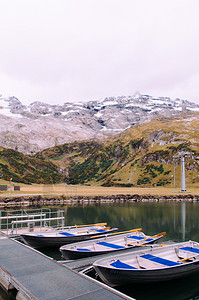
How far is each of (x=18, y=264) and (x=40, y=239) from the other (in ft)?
35.3

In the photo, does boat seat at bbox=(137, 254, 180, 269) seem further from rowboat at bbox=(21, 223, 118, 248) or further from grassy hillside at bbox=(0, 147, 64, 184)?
grassy hillside at bbox=(0, 147, 64, 184)

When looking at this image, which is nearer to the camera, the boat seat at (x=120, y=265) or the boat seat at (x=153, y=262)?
the boat seat at (x=120, y=265)

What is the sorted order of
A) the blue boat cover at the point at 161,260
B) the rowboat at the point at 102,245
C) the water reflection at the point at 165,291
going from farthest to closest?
1. the rowboat at the point at 102,245
2. the blue boat cover at the point at 161,260
3. the water reflection at the point at 165,291

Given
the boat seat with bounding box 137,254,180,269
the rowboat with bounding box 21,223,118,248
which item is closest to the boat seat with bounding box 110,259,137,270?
the boat seat with bounding box 137,254,180,269

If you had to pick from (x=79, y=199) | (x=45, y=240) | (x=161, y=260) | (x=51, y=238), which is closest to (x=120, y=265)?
(x=161, y=260)

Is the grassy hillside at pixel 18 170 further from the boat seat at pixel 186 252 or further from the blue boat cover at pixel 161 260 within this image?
the blue boat cover at pixel 161 260

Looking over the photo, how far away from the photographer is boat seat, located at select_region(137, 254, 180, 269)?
71.1 feet

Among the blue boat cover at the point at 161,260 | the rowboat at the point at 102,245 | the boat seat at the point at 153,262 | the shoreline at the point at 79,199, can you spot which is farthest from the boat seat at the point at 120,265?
the shoreline at the point at 79,199

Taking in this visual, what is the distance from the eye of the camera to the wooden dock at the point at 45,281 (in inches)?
576

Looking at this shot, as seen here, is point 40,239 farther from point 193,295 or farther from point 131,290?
point 193,295

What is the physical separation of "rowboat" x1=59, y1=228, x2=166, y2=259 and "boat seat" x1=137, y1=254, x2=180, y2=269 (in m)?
4.89

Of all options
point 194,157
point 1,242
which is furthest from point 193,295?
point 194,157

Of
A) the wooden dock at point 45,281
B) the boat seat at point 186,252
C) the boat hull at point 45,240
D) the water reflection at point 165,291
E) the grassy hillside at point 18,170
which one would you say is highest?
the grassy hillside at point 18,170

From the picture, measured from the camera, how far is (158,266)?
21.8m
